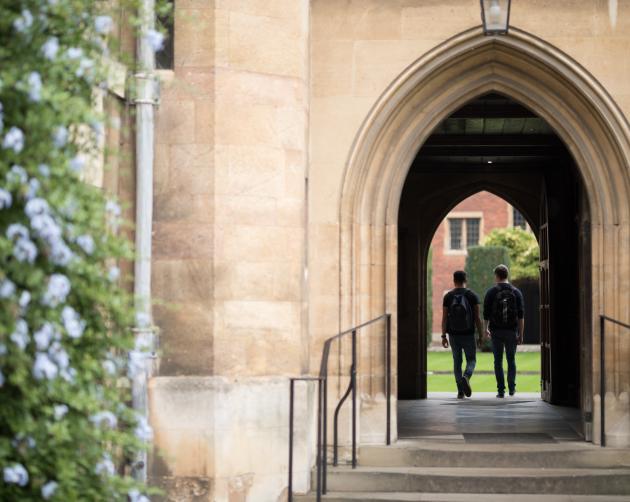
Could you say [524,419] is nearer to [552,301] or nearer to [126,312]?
[552,301]

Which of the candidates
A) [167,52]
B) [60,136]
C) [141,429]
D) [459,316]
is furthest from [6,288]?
[459,316]

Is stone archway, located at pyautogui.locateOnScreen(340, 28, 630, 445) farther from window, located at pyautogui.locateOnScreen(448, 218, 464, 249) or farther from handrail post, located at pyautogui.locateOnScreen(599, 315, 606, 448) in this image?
window, located at pyautogui.locateOnScreen(448, 218, 464, 249)

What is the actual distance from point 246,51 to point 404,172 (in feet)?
6.14

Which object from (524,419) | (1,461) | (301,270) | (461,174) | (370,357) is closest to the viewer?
(1,461)

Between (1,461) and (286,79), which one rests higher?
(286,79)

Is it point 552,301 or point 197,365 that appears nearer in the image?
point 197,365

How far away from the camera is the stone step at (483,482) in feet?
29.6

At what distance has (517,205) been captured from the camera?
1759 centimetres

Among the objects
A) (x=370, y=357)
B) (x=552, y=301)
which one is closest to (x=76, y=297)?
(x=370, y=357)

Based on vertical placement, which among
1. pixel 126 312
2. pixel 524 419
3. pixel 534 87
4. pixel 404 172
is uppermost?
pixel 534 87

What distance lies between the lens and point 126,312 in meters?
4.81

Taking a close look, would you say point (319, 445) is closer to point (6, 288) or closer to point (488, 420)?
point (488, 420)

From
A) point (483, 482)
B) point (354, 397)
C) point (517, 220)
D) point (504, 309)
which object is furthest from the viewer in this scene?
point (517, 220)

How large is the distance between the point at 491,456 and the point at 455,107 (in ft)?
8.60
